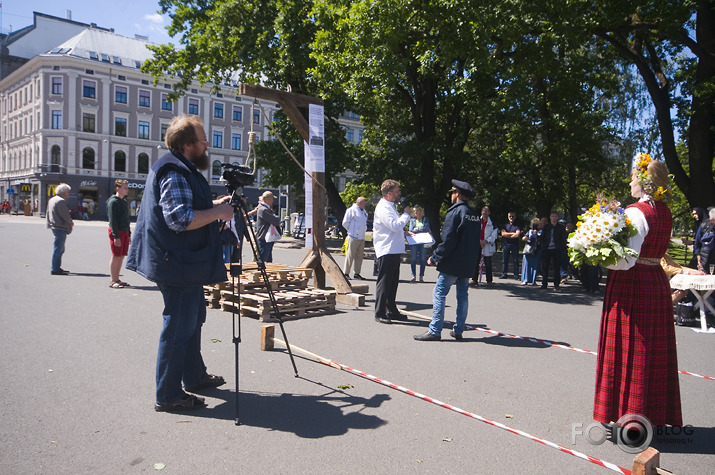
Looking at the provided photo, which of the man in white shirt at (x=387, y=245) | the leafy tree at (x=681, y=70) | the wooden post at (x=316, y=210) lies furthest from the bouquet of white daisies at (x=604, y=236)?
the leafy tree at (x=681, y=70)

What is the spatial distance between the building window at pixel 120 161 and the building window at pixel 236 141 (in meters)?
11.7

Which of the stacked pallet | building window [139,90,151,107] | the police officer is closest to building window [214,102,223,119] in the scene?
building window [139,90,151,107]

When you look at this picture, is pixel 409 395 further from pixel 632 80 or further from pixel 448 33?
pixel 632 80

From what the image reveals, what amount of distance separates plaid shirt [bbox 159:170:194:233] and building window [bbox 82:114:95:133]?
5668cm

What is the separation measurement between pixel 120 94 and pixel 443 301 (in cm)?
5677

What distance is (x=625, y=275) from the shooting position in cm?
423

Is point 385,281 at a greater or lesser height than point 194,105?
lesser

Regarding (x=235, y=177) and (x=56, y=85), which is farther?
(x=56, y=85)

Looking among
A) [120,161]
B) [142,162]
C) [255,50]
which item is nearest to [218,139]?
[142,162]

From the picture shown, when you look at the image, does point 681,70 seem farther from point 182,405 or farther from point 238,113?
point 238,113

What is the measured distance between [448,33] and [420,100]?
22.0ft

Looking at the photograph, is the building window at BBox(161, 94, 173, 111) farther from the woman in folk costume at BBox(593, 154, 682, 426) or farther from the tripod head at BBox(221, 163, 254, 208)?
the woman in folk costume at BBox(593, 154, 682, 426)

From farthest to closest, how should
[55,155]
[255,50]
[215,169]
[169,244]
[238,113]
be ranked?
[238,113]
[215,169]
[55,155]
[255,50]
[169,244]

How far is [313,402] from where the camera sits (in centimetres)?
468
